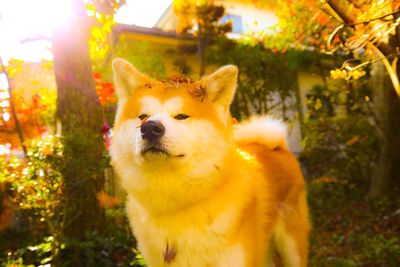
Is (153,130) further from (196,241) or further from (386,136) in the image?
(386,136)

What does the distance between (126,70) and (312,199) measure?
5.16 meters

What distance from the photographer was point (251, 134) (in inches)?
134

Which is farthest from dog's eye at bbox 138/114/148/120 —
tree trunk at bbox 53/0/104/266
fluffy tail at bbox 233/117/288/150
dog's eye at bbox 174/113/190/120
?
tree trunk at bbox 53/0/104/266

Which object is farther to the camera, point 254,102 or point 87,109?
point 254,102

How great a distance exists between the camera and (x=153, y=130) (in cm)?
204

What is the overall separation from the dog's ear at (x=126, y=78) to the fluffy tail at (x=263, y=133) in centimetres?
111

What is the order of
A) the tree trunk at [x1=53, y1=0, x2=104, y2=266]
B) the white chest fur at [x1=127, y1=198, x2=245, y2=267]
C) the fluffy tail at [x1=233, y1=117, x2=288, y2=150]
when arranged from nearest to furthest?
the white chest fur at [x1=127, y1=198, x2=245, y2=267], the fluffy tail at [x1=233, y1=117, x2=288, y2=150], the tree trunk at [x1=53, y1=0, x2=104, y2=266]

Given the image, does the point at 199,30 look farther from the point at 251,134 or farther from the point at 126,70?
the point at 126,70

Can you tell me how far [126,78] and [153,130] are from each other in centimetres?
67

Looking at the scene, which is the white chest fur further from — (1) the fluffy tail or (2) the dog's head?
(1) the fluffy tail

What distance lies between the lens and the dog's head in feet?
6.89

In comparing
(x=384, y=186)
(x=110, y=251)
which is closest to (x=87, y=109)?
(x=110, y=251)

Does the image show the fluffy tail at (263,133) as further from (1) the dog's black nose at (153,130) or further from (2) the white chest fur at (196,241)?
(1) the dog's black nose at (153,130)

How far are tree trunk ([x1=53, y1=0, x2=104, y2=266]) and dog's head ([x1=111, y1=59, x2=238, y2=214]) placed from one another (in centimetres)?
148
